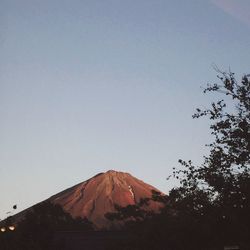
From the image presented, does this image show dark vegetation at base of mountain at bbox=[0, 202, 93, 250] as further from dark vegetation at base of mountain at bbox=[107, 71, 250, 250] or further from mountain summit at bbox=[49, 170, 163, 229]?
mountain summit at bbox=[49, 170, 163, 229]

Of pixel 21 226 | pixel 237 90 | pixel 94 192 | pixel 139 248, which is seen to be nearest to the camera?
pixel 237 90

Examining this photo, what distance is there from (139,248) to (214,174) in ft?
52.0

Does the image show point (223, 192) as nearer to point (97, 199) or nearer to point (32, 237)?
point (32, 237)

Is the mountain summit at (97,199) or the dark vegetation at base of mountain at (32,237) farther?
the mountain summit at (97,199)

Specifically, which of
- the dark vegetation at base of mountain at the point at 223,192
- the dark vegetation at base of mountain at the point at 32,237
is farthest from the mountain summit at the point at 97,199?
the dark vegetation at base of mountain at the point at 223,192

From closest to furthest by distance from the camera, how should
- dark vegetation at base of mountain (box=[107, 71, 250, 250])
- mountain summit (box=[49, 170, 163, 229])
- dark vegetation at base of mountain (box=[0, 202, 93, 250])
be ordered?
dark vegetation at base of mountain (box=[107, 71, 250, 250]) < dark vegetation at base of mountain (box=[0, 202, 93, 250]) < mountain summit (box=[49, 170, 163, 229])

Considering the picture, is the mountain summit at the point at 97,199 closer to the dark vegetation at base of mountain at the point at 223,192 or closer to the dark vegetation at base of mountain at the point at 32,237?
the dark vegetation at base of mountain at the point at 32,237

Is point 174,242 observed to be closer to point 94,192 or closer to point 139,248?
point 139,248

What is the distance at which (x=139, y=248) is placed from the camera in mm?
35625

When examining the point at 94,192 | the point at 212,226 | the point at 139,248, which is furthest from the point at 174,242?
the point at 94,192

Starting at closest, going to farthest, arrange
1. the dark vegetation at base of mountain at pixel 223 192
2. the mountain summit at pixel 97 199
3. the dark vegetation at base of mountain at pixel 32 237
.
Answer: the dark vegetation at base of mountain at pixel 223 192 < the dark vegetation at base of mountain at pixel 32 237 < the mountain summit at pixel 97 199

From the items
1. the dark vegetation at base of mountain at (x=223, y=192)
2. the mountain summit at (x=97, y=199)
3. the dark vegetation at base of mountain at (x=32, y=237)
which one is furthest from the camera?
the mountain summit at (x=97, y=199)

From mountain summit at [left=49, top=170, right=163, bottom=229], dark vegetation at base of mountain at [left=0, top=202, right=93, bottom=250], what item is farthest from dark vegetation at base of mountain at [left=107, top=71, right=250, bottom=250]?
mountain summit at [left=49, top=170, right=163, bottom=229]

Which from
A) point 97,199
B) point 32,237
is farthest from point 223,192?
point 97,199
